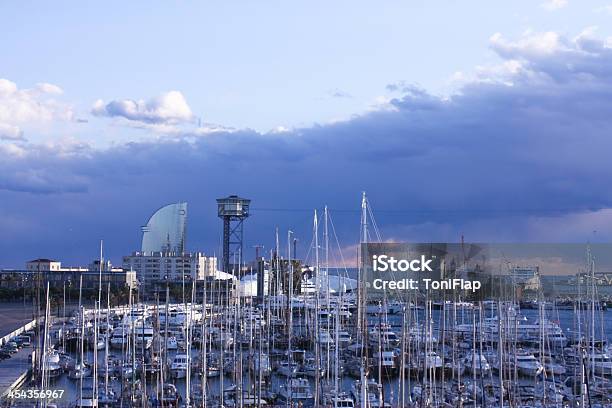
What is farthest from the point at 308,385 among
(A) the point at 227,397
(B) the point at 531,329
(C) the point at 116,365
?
(B) the point at 531,329

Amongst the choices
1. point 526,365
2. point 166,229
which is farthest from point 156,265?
point 526,365

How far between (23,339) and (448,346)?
22.7m

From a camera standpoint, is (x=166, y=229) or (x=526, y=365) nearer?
(x=526, y=365)

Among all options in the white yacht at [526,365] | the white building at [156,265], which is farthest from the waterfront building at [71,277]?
the white yacht at [526,365]

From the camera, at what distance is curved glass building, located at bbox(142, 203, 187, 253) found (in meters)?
110

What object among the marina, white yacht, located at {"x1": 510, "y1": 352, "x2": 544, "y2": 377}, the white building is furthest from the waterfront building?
white yacht, located at {"x1": 510, "y1": 352, "x2": 544, "y2": 377}

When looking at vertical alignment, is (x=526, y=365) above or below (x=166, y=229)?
below

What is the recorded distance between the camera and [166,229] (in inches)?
4397

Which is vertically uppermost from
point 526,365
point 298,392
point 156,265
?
point 156,265

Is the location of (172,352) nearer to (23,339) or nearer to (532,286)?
(23,339)

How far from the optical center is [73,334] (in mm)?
49406

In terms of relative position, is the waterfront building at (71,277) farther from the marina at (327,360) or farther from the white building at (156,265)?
the marina at (327,360)

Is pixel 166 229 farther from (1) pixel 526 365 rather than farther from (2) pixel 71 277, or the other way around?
(1) pixel 526 365

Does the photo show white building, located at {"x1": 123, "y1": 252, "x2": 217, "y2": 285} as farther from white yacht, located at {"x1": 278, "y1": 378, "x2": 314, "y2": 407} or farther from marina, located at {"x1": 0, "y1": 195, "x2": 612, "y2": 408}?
white yacht, located at {"x1": 278, "y1": 378, "x2": 314, "y2": 407}
